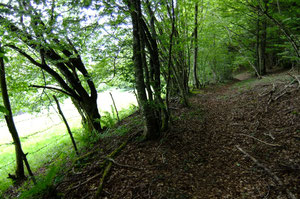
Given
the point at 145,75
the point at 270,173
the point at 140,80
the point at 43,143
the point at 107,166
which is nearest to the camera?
the point at 270,173

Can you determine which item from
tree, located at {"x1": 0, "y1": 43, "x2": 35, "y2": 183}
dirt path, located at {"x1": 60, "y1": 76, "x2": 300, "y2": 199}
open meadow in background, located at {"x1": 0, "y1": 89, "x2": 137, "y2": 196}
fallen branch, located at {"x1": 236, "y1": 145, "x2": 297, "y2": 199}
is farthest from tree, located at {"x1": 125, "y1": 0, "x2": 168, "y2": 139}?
tree, located at {"x1": 0, "y1": 43, "x2": 35, "y2": 183}

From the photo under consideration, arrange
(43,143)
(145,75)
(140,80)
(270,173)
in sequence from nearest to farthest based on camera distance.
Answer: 1. (270,173)
2. (140,80)
3. (145,75)
4. (43,143)

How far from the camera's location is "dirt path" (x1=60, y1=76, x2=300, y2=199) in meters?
A: 3.25

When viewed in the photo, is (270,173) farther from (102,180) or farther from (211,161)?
(102,180)

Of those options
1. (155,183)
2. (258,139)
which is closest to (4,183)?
(155,183)

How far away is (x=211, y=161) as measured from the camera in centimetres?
429

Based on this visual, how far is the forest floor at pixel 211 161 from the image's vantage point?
128 inches

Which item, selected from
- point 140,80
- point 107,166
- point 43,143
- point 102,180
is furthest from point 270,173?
point 43,143

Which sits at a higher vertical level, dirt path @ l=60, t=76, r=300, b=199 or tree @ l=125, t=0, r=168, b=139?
tree @ l=125, t=0, r=168, b=139

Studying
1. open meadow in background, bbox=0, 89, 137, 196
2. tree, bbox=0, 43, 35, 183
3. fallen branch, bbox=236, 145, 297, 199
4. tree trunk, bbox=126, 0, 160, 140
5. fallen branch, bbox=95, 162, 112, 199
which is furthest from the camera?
open meadow in background, bbox=0, 89, 137, 196

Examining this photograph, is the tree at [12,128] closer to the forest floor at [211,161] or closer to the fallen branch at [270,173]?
the forest floor at [211,161]

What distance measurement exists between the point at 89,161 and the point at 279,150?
17.4 feet

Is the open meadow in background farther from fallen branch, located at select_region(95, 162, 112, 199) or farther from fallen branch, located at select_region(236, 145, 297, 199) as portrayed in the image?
fallen branch, located at select_region(236, 145, 297, 199)

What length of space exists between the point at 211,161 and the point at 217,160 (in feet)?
0.55
